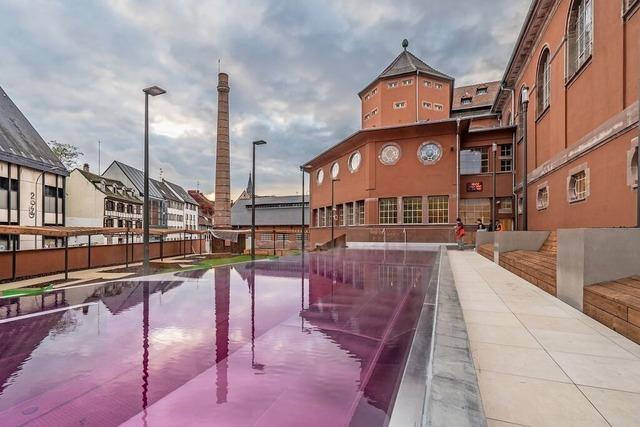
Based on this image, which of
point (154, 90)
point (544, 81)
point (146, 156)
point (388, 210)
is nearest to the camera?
point (154, 90)

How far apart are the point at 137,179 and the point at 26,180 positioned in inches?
1116

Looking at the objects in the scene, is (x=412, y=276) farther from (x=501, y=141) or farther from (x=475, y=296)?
(x=501, y=141)

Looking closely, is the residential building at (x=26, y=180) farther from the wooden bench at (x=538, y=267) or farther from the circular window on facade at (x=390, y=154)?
the wooden bench at (x=538, y=267)

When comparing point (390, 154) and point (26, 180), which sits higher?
point (390, 154)

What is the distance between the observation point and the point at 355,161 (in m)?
34.2

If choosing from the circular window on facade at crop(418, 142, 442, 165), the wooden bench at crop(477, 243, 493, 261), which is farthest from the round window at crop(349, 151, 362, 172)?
the wooden bench at crop(477, 243, 493, 261)

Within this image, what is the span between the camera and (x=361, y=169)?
3281 centimetres

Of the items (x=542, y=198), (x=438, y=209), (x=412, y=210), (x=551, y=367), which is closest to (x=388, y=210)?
(x=412, y=210)

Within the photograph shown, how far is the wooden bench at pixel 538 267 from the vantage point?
734 centimetres

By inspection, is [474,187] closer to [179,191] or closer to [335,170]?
[335,170]

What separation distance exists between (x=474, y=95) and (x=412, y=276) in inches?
1754

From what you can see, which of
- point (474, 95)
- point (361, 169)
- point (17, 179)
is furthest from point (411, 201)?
point (17, 179)

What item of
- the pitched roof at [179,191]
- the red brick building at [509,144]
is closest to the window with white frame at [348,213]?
the red brick building at [509,144]

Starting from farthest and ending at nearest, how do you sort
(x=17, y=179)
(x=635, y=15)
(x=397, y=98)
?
1. (x=397, y=98)
2. (x=17, y=179)
3. (x=635, y=15)
